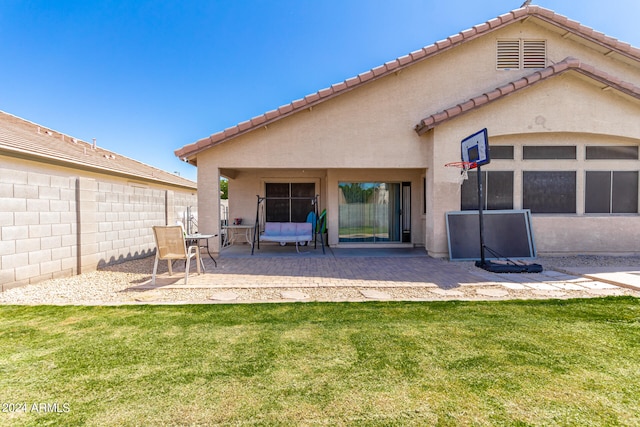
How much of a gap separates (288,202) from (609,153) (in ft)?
37.7

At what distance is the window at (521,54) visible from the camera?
1023 centimetres

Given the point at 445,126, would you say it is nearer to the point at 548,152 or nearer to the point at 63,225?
the point at 548,152

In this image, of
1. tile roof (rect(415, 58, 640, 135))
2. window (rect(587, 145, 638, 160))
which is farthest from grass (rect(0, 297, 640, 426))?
window (rect(587, 145, 638, 160))

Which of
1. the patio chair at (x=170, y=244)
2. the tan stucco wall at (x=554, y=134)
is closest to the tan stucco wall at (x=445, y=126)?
the tan stucco wall at (x=554, y=134)

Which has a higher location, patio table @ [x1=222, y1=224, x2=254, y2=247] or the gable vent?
the gable vent

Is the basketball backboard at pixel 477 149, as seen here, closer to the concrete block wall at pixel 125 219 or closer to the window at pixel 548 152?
the window at pixel 548 152

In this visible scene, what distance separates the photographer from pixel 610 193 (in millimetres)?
9773

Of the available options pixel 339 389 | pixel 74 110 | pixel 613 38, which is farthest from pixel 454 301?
pixel 74 110

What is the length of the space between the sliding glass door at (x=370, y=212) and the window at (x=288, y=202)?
2.15 metres

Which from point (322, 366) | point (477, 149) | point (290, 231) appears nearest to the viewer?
point (322, 366)

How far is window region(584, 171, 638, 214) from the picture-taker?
9758 mm

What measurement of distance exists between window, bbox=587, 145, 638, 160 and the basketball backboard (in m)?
4.45

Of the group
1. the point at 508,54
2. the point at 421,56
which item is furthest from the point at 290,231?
the point at 508,54

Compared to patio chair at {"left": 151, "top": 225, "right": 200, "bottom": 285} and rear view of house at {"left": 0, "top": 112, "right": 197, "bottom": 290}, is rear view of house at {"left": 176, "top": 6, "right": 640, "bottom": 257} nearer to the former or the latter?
rear view of house at {"left": 0, "top": 112, "right": 197, "bottom": 290}
